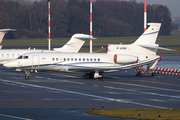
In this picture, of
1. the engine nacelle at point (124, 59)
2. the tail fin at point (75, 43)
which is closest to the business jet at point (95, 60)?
the engine nacelle at point (124, 59)

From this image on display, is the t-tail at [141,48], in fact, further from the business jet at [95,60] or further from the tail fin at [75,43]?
the tail fin at [75,43]

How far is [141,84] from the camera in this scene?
101 feet

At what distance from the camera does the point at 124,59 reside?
33812 millimetres

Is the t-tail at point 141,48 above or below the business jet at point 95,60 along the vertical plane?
above

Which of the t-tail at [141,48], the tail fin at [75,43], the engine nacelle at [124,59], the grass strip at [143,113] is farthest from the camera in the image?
the tail fin at [75,43]

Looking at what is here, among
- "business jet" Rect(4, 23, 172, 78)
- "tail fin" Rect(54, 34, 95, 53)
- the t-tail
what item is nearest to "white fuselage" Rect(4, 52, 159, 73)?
"business jet" Rect(4, 23, 172, 78)

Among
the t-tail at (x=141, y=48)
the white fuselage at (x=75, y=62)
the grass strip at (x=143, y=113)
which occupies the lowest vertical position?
the grass strip at (x=143, y=113)

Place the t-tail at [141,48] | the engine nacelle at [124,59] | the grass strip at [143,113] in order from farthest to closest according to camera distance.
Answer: the t-tail at [141,48] < the engine nacelle at [124,59] < the grass strip at [143,113]

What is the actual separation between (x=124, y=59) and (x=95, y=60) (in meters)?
3.03

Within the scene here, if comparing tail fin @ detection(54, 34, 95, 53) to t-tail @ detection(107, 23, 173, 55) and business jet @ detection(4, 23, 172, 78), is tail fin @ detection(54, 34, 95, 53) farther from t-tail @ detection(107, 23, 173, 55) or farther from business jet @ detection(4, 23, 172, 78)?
business jet @ detection(4, 23, 172, 78)

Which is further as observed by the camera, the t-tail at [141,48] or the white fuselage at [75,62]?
the t-tail at [141,48]

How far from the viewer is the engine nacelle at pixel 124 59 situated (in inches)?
1330

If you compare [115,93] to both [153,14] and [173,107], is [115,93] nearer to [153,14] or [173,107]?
[173,107]

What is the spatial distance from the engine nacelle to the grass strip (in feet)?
50.9
